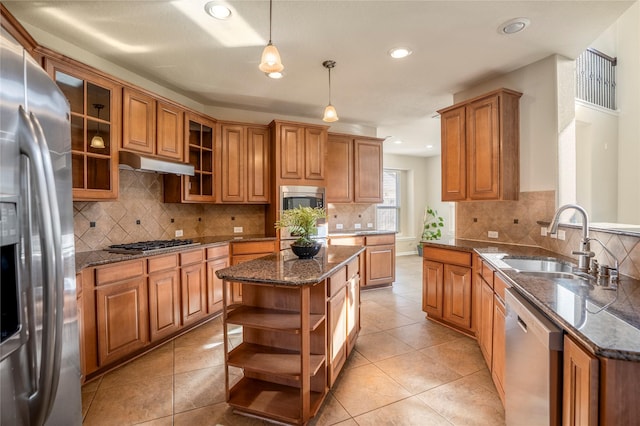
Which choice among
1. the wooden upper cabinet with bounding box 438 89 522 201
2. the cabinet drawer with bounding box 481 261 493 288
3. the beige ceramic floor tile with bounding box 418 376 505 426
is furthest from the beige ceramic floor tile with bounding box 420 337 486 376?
the wooden upper cabinet with bounding box 438 89 522 201

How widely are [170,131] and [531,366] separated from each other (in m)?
Result: 3.58

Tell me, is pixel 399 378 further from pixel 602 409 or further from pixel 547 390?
pixel 602 409

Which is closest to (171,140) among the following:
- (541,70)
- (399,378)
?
(399,378)

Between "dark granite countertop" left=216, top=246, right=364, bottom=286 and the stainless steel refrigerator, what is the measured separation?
937mm

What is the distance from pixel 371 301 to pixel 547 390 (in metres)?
2.99

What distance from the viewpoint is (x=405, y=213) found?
8.05 meters

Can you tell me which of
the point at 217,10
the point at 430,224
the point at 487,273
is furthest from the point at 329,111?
the point at 430,224

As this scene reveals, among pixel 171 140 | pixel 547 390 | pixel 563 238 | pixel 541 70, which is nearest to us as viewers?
pixel 547 390

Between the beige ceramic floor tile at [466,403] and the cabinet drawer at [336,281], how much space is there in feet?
3.05

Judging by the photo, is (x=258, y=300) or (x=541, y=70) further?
(x=541, y=70)

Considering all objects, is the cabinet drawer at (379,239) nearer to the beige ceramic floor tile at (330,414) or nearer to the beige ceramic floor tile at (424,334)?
the beige ceramic floor tile at (424,334)

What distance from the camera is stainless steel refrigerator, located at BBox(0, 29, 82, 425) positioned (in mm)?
710

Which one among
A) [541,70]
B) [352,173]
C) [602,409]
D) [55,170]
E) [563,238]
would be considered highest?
[541,70]

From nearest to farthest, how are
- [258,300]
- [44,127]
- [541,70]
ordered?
[44,127] < [258,300] < [541,70]
